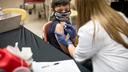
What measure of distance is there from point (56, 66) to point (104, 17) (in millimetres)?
451

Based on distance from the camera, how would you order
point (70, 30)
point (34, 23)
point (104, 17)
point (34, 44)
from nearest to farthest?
point (104, 17), point (34, 44), point (70, 30), point (34, 23)

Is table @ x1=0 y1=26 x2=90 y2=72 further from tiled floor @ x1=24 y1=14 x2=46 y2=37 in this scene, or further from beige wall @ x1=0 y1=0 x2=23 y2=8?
beige wall @ x1=0 y1=0 x2=23 y2=8

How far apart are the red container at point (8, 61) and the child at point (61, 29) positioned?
0.78 metres

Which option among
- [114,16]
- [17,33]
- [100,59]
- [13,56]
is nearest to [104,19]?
[114,16]

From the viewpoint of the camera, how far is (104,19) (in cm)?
135

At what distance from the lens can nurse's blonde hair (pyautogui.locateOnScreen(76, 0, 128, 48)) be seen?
133cm

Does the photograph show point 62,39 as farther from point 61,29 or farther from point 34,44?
point 34,44

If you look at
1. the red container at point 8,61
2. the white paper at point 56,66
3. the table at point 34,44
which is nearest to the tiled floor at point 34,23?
the table at point 34,44

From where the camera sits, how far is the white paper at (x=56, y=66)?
4.51 ft

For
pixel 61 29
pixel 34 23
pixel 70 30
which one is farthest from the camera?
pixel 34 23

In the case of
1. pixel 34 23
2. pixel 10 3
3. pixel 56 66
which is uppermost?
pixel 56 66

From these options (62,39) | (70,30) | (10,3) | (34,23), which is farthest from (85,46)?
(10,3)

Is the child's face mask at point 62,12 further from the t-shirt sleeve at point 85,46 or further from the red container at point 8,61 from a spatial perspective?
the red container at point 8,61

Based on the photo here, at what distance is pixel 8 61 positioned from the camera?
1099 millimetres
